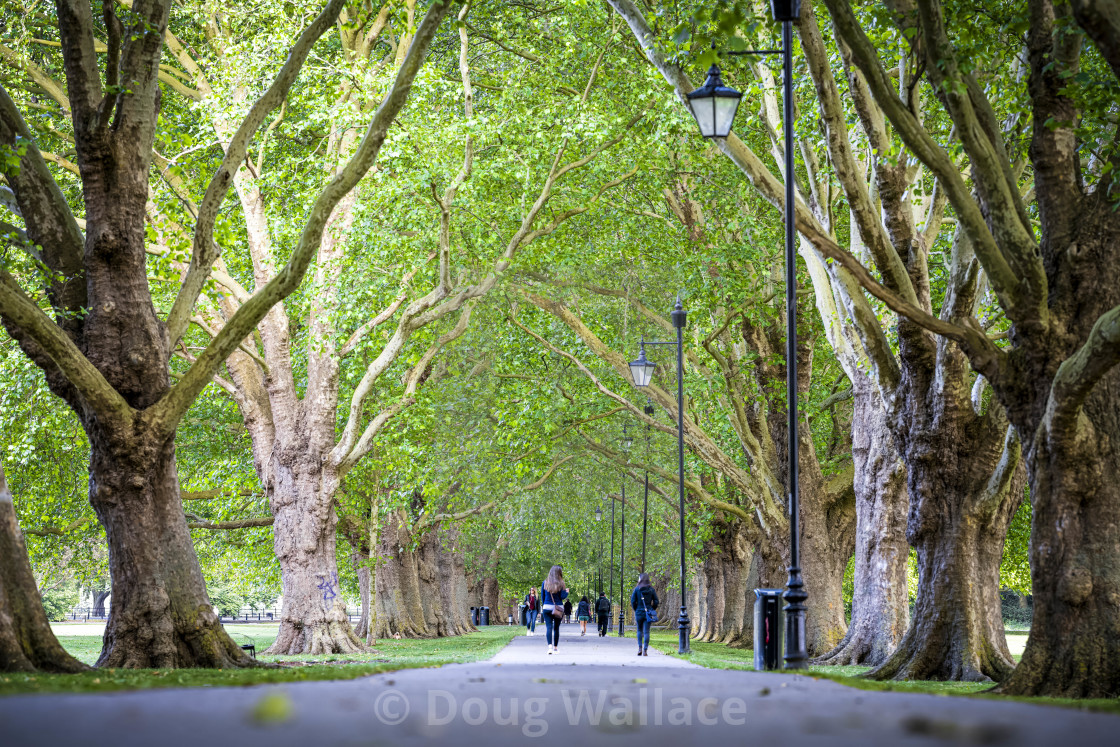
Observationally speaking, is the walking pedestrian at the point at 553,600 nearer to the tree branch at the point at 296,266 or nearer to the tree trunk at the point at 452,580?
the tree branch at the point at 296,266

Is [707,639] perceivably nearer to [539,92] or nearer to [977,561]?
[539,92]

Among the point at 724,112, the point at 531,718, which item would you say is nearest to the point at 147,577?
the point at 531,718

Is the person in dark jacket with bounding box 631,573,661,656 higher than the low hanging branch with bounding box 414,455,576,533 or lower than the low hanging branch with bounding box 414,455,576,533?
lower

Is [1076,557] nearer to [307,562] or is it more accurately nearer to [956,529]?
[956,529]

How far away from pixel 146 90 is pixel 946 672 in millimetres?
11018

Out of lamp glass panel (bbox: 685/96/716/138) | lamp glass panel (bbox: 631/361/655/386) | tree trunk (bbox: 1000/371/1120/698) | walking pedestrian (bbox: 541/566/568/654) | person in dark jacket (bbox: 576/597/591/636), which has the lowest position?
person in dark jacket (bbox: 576/597/591/636)

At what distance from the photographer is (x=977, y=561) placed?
486 inches

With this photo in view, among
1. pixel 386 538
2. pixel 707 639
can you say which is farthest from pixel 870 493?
pixel 707 639

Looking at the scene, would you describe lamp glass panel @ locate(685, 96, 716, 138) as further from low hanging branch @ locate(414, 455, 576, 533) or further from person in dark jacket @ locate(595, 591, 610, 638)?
person in dark jacket @ locate(595, 591, 610, 638)

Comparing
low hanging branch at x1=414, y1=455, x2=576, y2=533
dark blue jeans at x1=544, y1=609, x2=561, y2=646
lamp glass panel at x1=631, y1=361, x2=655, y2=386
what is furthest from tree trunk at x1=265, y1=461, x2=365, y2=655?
low hanging branch at x1=414, y1=455, x2=576, y2=533

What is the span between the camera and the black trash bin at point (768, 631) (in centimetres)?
1152

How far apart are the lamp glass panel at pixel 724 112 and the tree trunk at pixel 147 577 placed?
6.74m

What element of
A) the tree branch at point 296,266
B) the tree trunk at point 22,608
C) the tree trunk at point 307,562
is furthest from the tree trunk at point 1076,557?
the tree trunk at point 307,562

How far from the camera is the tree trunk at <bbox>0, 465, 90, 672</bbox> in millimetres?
9148
